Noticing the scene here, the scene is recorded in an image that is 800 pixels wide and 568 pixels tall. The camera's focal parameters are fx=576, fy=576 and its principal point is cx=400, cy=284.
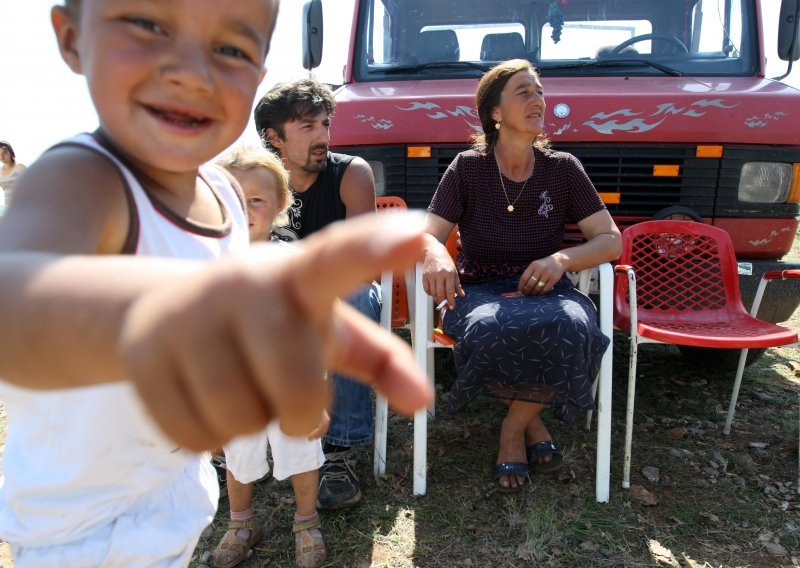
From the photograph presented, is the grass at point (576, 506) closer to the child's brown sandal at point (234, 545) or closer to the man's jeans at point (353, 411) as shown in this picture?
the child's brown sandal at point (234, 545)

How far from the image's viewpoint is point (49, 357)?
414mm

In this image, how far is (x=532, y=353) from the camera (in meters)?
2.22

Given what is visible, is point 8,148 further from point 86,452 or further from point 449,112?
point 86,452

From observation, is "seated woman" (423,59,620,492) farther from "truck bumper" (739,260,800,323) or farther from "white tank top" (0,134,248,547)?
"white tank top" (0,134,248,547)

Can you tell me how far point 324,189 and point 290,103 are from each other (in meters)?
0.40

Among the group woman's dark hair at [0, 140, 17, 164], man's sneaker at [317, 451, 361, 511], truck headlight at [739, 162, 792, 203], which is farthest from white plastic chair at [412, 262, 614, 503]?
woman's dark hair at [0, 140, 17, 164]

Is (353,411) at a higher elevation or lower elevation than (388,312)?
lower

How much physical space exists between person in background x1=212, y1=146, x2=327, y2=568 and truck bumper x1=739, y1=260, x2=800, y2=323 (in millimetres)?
2368

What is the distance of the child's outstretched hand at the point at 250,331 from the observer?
316 mm

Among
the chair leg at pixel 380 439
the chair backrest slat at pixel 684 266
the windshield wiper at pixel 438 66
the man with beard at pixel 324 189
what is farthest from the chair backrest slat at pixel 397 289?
the chair backrest slat at pixel 684 266

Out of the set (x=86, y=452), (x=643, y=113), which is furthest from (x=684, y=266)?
(x=86, y=452)

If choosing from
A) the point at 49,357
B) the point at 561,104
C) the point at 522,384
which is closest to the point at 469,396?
the point at 522,384

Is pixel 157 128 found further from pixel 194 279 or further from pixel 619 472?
pixel 619 472

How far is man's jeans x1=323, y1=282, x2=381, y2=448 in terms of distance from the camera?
7.70 ft
